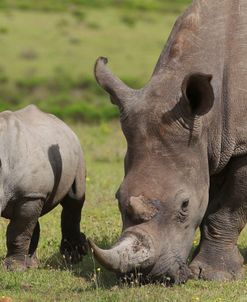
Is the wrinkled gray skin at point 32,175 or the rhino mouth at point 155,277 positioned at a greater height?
the wrinkled gray skin at point 32,175

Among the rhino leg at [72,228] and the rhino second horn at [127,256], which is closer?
the rhino second horn at [127,256]

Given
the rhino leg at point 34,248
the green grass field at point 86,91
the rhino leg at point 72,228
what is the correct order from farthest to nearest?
the rhino leg at point 72,228
the rhino leg at point 34,248
the green grass field at point 86,91

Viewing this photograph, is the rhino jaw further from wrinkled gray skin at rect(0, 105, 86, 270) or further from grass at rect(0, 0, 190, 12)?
grass at rect(0, 0, 190, 12)

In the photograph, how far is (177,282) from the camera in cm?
745

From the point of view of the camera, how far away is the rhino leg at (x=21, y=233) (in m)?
8.41

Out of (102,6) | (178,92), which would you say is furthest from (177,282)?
(102,6)

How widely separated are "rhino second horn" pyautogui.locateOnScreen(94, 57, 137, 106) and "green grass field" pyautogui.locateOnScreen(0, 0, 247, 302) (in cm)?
143

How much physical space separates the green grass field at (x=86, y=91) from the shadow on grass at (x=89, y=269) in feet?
0.04

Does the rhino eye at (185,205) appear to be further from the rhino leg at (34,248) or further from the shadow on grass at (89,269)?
the rhino leg at (34,248)

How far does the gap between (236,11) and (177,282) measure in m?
2.35

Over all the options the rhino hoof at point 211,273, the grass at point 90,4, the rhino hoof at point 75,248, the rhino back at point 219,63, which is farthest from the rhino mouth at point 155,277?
the grass at point 90,4

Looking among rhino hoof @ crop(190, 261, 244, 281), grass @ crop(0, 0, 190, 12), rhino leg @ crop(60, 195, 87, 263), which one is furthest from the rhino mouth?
grass @ crop(0, 0, 190, 12)

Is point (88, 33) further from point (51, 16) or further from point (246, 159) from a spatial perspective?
point (246, 159)

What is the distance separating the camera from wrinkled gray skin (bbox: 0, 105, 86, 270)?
830cm
